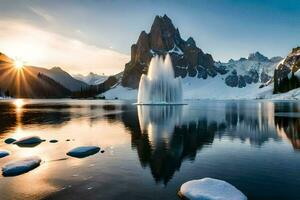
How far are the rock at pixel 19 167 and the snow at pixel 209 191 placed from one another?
14541 millimetres

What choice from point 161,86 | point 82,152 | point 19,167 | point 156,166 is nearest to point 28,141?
point 82,152

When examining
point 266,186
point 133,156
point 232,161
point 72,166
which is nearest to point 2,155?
point 72,166

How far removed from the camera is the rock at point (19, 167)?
25766mm

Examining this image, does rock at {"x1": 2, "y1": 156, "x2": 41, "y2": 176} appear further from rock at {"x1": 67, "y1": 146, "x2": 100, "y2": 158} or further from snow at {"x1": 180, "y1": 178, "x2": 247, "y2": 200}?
snow at {"x1": 180, "y1": 178, "x2": 247, "y2": 200}

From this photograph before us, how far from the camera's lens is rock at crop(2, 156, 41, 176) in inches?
1014

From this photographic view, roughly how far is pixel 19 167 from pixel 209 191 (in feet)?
55.8

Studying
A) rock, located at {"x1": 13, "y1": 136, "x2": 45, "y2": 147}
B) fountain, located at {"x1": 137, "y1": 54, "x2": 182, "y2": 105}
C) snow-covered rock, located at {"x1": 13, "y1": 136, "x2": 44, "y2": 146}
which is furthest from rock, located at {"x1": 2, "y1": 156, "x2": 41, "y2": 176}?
fountain, located at {"x1": 137, "y1": 54, "x2": 182, "y2": 105}

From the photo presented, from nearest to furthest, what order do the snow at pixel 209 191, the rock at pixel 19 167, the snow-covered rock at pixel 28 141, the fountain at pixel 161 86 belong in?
1. the snow at pixel 209 191
2. the rock at pixel 19 167
3. the snow-covered rock at pixel 28 141
4. the fountain at pixel 161 86

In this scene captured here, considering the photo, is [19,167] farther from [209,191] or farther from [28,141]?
[209,191]

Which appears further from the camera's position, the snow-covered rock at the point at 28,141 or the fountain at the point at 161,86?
the fountain at the point at 161,86

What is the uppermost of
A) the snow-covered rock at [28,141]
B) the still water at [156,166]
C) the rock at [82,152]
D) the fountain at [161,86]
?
the fountain at [161,86]

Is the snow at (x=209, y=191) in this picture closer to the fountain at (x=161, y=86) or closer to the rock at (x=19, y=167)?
the rock at (x=19, y=167)

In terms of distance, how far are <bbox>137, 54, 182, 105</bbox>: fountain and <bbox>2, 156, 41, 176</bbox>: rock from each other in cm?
13407

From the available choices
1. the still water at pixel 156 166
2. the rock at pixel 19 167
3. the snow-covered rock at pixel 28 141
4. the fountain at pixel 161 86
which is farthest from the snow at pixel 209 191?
the fountain at pixel 161 86
